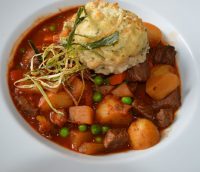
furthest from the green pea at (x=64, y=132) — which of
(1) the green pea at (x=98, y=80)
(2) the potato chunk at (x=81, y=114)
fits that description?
(1) the green pea at (x=98, y=80)

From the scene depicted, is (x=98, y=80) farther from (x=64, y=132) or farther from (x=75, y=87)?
(x=64, y=132)

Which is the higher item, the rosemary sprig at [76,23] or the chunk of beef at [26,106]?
the rosemary sprig at [76,23]

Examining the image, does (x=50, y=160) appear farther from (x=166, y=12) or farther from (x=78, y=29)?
(x=166, y=12)

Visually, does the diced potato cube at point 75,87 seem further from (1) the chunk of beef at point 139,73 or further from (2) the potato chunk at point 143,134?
(2) the potato chunk at point 143,134

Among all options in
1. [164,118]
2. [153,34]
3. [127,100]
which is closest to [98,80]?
[127,100]

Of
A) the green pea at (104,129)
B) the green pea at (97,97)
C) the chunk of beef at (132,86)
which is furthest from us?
the chunk of beef at (132,86)

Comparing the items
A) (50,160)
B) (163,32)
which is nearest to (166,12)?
(163,32)

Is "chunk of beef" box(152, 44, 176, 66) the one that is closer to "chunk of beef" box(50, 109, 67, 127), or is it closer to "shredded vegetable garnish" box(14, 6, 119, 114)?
"shredded vegetable garnish" box(14, 6, 119, 114)

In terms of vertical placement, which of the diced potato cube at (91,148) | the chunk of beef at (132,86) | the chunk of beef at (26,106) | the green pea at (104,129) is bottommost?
the diced potato cube at (91,148)
